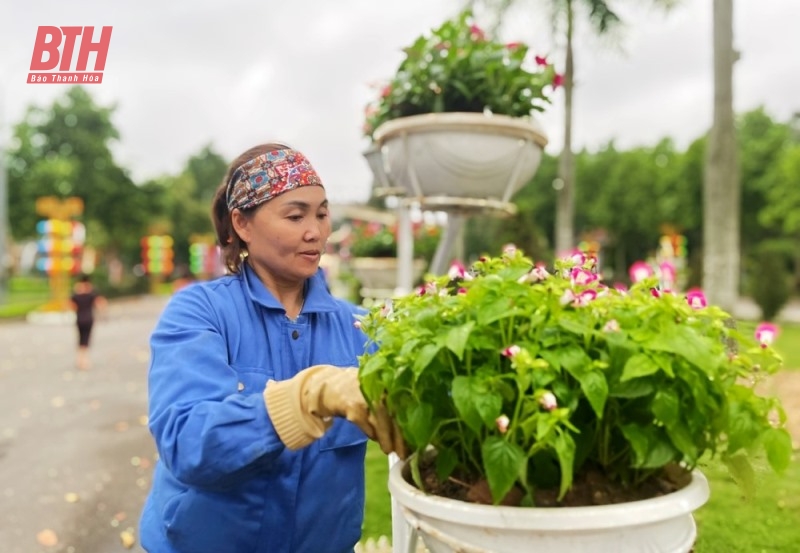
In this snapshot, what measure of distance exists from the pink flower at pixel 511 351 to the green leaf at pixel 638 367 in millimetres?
146

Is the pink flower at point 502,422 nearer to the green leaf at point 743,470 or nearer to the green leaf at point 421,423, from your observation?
the green leaf at point 421,423

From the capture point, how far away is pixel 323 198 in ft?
6.00

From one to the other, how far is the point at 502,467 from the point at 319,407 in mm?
383

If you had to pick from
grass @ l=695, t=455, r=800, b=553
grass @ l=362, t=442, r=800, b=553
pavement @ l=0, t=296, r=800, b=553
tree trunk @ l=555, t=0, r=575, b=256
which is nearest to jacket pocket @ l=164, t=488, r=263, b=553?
pavement @ l=0, t=296, r=800, b=553

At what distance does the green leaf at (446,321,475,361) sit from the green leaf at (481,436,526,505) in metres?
0.14

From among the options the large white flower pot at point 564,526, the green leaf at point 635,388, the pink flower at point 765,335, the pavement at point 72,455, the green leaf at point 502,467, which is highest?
the pink flower at point 765,335

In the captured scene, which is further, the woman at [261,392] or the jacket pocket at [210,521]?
the jacket pocket at [210,521]

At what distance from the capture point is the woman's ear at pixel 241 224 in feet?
6.03

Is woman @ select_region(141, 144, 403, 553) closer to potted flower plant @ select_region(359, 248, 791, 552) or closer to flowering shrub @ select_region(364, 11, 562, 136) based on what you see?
potted flower plant @ select_region(359, 248, 791, 552)

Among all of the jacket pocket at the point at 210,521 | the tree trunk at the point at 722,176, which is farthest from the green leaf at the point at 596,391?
the tree trunk at the point at 722,176

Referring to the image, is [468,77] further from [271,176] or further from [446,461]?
[446,461]

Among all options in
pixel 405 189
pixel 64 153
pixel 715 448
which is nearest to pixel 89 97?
pixel 64 153

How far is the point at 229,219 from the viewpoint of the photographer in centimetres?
196

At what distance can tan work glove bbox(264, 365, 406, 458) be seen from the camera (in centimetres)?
130
